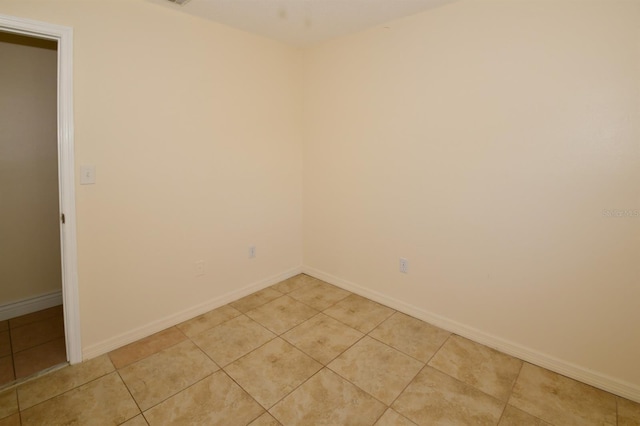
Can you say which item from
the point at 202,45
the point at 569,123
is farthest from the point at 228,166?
the point at 569,123

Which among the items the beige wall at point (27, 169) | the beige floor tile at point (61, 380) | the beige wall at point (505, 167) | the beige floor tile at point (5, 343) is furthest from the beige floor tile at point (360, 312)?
the beige wall at point (27, 169)

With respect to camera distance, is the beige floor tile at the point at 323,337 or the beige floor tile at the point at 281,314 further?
the beige floor tile at the point at 281,314

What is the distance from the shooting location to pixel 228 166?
259 centimetres

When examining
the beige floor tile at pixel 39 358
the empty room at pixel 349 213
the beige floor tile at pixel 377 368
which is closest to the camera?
the empty room at pixel 349 213

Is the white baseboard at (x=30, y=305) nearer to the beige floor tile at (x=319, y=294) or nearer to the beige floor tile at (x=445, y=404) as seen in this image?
the beige floor tile at (x=319, y=294)

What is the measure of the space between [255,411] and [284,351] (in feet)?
1.64

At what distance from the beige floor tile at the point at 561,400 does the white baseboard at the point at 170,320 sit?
214 centimetres

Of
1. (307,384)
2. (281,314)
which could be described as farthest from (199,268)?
(307,384)

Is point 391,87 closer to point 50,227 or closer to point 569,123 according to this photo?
point 569,123

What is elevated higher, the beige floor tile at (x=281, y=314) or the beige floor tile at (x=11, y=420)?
the beige floor tile at (x=281, y=314)

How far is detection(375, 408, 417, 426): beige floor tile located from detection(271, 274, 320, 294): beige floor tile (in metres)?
1.57

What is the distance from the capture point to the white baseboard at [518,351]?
1691 mm

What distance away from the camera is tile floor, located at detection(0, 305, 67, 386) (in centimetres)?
184

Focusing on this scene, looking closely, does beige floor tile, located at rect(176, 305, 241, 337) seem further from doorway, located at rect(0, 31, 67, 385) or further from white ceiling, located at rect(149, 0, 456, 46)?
white ceiling, located at rect(149, 0, 456, 46)
